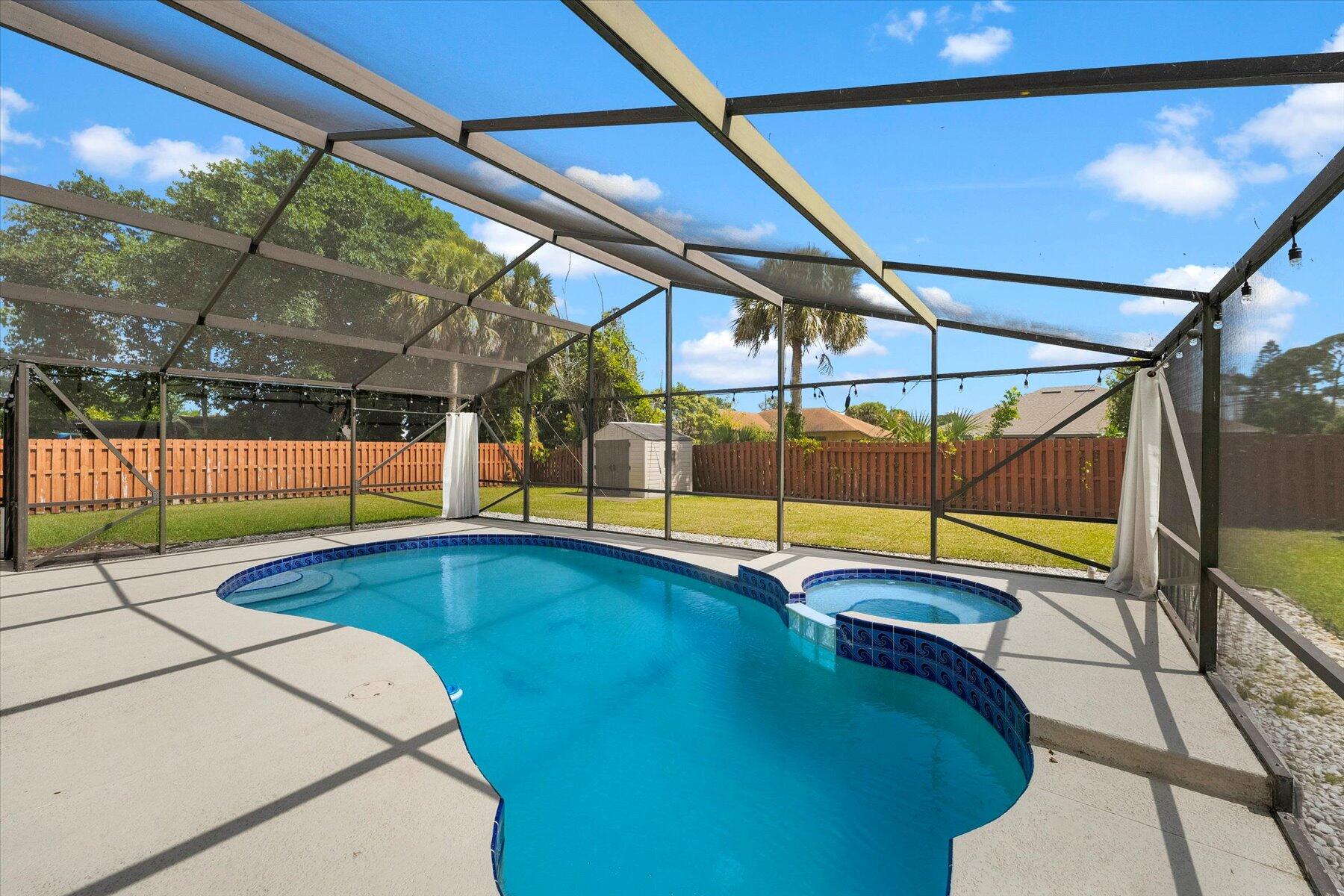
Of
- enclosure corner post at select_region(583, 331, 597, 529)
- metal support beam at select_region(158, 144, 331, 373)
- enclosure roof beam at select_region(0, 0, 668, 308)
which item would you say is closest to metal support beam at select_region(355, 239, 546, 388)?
enclosure roof beam at select_region(0, 0, 668, 308)

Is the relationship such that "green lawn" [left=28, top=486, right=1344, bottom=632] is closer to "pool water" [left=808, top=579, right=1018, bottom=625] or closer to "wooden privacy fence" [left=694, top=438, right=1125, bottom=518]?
"wooden privacy fence" [left=694, top=438, right=1125, bottom=518]

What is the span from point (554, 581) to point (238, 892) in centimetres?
492

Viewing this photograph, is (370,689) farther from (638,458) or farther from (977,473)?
(638,458)

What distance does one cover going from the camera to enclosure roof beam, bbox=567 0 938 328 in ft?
6.38

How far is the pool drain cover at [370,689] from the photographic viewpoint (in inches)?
118

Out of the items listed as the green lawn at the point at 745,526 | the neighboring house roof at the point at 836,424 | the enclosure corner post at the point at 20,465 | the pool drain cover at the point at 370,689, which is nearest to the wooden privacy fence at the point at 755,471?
the green lawn at the point at 745,526

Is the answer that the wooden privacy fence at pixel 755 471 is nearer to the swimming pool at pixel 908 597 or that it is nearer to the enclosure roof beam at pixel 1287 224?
the enclosure roof beam at pixel 1287 224

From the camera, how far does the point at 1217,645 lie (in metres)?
3.12

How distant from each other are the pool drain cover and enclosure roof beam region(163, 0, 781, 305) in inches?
119

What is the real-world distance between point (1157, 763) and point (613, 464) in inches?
540

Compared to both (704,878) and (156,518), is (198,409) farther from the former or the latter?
(704,878)

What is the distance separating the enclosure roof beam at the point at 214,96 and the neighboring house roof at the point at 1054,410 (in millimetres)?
16447

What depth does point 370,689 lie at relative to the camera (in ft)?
10.1

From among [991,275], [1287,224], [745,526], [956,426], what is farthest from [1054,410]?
[1287,224]
